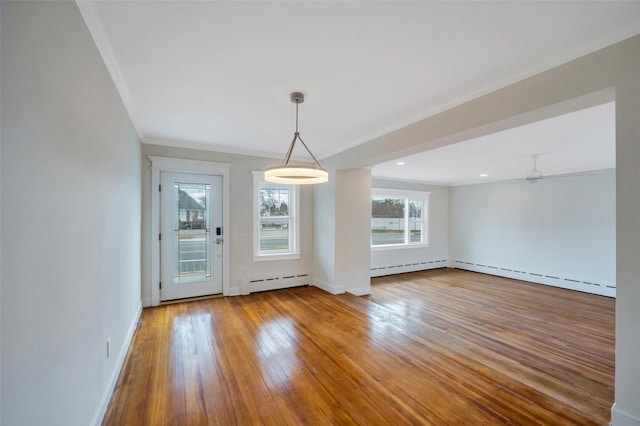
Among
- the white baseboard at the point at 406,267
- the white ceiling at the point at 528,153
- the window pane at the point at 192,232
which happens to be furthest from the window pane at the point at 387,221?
the window pane at the point at 192,232

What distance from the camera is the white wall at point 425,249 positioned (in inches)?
278

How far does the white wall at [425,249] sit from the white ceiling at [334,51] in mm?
4329

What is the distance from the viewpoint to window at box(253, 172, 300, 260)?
16.5 feet

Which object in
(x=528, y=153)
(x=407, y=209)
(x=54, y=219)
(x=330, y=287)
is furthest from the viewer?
(x=407, y=209)

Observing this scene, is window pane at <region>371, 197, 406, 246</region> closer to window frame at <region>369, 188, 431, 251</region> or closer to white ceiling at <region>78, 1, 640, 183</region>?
window frame at <region>369, 188, 431, 251</region>

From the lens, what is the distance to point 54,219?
4.06ft

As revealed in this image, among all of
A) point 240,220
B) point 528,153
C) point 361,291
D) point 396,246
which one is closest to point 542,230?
point 528,153

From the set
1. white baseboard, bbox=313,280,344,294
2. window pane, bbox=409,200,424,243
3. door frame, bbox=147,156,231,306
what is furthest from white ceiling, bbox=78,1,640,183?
window pane, bbox=409,200,424,243

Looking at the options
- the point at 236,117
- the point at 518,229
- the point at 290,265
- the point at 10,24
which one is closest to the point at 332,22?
the point at 10,24

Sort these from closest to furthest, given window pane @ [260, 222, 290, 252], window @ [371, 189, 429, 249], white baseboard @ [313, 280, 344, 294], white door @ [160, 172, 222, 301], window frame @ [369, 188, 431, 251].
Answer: white door @ [160, 172, 222, 301], white baseboard @ [313, 280, 344, 294], window pane @ [260, 222, 290, 252], window frame @ [369, 188, 431, 251], window @ [371, 189, 429, 249]

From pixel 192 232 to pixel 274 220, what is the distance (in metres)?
1.43

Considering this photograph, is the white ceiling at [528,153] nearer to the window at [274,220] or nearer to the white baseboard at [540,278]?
the window at [274,220]

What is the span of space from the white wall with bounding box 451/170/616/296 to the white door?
6.83 m

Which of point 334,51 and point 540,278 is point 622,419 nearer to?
point 334,51
